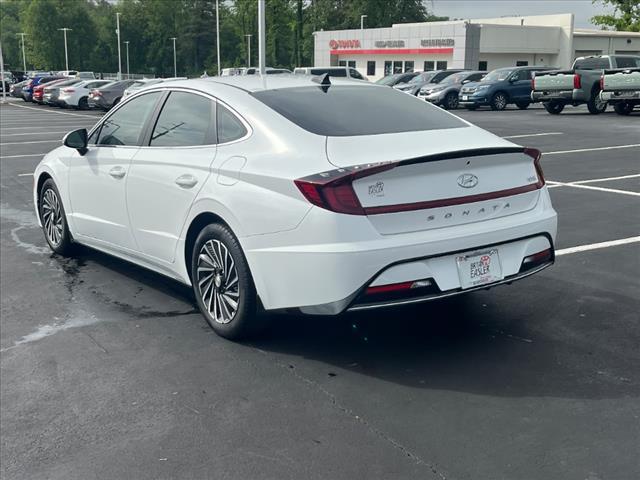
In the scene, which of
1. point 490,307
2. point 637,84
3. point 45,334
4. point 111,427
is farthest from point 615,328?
point 637,84

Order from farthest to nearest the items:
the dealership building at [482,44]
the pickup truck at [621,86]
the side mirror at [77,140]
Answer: the dealership building at [482,44]
the pickup truck at [621,86]
the side mirror at [77,140]

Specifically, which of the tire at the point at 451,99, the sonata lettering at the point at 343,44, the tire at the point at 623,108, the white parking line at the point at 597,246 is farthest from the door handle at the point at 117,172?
the sonata lettering at the point at 343,44

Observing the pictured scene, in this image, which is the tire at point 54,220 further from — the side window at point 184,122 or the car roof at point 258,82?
the car roof at point 258,82

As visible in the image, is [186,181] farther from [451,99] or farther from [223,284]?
[451,99]

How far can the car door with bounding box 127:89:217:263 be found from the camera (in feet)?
17.0

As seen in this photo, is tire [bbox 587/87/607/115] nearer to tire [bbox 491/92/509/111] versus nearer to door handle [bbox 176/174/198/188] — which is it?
tire [bbox 491/92/509/111]

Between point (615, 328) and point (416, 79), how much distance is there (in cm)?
3192

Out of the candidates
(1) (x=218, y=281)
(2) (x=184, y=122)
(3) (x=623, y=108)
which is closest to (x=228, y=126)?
(2) (x=184, y=122)

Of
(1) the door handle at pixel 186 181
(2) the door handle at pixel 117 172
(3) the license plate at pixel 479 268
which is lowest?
(3) the license plate at pixel 479 268

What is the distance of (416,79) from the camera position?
35.9 meters

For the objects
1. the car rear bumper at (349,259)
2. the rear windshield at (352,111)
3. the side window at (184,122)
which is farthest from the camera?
the side window at (184,122)

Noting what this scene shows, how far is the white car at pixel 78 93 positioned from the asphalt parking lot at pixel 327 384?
32.8 metres

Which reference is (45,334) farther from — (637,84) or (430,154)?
(637,84)

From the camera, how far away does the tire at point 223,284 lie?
4730 millimetres
